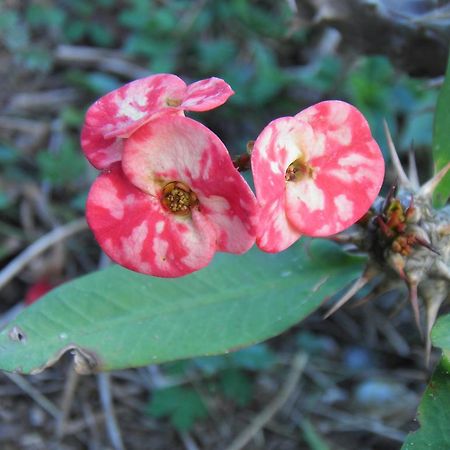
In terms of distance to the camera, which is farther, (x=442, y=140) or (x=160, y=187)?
(x=442, y=140)

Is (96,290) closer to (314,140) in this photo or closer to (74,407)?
(314,140)

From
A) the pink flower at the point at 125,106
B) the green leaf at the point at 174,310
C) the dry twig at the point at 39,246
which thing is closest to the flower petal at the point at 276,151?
the pink flower at the point at 125,106

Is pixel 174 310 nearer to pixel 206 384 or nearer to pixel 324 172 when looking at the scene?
pixel 324 172

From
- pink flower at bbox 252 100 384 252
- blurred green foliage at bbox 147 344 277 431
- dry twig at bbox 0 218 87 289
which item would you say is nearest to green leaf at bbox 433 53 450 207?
pink flower at bbox 252 100 384 252

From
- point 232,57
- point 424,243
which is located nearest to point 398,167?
point 424,243

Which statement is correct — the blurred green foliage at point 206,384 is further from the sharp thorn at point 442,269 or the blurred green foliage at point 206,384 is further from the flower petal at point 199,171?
the flower petal at point 199,171

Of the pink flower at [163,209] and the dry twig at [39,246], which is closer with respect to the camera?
the pink flower at [163,209]
